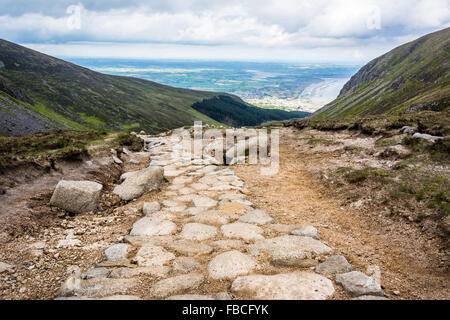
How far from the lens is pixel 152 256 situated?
20.5 ft

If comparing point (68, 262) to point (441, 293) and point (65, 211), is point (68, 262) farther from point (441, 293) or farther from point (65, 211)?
point (441, 293)

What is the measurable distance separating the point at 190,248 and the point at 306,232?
3.16 metres

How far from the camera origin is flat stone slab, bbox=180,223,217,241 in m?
7.35

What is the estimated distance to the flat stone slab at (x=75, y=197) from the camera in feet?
28.5

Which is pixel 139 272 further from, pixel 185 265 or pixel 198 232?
pixel 198 232

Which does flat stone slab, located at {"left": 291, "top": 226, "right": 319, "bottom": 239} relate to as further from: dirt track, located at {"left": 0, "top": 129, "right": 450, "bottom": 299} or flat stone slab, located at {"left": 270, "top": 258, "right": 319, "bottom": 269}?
flat stone slab, located at {"left": 270, "top": 258, "right": 319, "bottom": 269}

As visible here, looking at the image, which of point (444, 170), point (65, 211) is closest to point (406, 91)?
point (444, 170)

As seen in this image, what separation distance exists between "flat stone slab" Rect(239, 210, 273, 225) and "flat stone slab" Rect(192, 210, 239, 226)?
0.97 feet

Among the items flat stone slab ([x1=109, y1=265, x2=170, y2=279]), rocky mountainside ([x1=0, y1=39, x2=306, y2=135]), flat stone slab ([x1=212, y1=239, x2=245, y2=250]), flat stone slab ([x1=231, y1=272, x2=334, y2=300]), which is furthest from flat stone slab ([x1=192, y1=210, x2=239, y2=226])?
rocky mountainside ([x1=0, y1=39, x2=306, y2=135])

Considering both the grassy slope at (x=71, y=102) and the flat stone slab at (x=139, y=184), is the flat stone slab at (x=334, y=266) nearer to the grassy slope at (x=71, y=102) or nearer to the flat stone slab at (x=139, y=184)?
the flat stone slab at (x=139, y=184)

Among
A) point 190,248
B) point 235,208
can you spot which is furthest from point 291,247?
point 235,208

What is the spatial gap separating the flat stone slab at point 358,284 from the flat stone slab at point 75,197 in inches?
307

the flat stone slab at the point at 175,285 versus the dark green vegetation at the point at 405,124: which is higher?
the dark green vegetation at the point at 405,124

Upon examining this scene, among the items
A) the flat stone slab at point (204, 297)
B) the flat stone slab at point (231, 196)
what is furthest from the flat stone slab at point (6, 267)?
the flat stone slab at point (231, 196)
